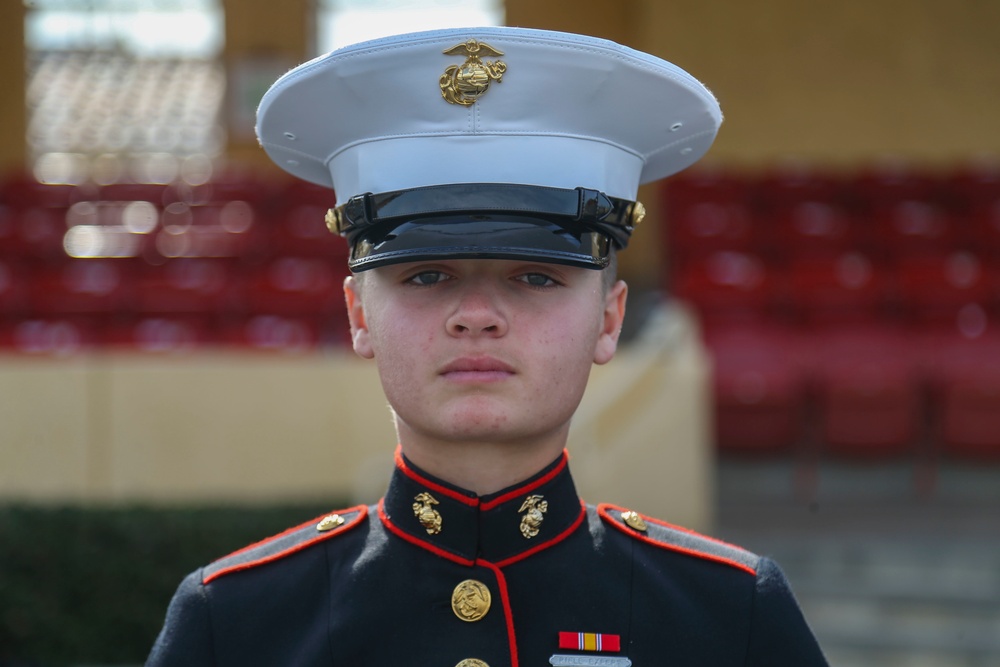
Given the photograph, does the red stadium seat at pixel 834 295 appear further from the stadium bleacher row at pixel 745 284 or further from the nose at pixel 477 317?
the nose at pixel 477 317

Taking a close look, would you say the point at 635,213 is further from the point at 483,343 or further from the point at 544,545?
the point at 544,545

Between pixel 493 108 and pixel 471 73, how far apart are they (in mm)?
49

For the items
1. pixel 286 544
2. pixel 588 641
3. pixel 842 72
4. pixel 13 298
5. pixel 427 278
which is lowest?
pixel 588 641

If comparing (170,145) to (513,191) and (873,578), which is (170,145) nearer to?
(873,578)

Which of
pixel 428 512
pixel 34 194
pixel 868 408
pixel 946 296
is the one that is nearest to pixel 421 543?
pixel 428 512

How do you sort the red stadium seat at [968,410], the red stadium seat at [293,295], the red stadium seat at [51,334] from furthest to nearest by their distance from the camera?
the red stadium seat at [293,295] → the red stadium seat at [51,334] → the red stadium seat at [968,410]

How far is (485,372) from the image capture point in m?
1.16

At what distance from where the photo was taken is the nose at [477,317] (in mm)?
1145

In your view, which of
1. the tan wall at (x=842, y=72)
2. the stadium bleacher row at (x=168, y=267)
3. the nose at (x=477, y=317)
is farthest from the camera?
the tan wall at (x=842, y=72)

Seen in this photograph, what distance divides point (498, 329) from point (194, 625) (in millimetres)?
515

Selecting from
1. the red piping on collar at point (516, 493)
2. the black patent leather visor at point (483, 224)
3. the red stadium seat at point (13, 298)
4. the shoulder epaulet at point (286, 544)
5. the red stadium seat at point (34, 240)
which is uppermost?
the red stadium seat at point (34, 240)

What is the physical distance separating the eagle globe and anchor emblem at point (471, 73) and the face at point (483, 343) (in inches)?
7.4

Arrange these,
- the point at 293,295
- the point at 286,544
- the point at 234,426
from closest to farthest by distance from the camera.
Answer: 1. the point at 286,544
2. the point at 234,426
3. the point at 293,295

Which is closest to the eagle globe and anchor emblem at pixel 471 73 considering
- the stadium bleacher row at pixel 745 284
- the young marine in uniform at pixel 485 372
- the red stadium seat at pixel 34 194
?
the young marine in uniform at pixel 485 372
